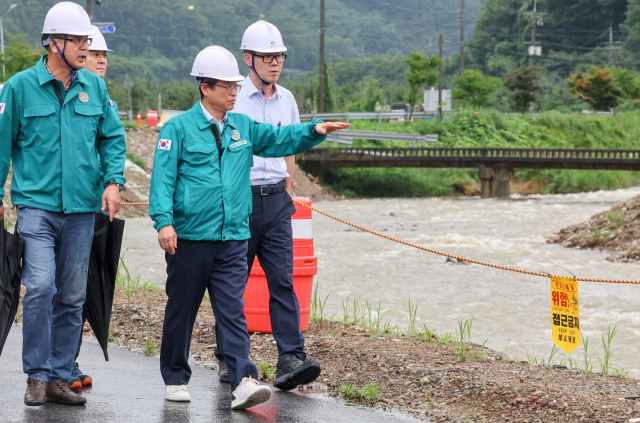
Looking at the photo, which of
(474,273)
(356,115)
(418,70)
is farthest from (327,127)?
(418,70)

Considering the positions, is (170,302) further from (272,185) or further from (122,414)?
(272,185)

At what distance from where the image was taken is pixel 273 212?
16.4 ft

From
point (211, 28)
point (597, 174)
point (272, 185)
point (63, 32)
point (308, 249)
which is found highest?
point (211, 28)

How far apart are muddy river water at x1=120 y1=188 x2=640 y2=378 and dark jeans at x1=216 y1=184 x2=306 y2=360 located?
3.63 m

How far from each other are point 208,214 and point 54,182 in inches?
31.2

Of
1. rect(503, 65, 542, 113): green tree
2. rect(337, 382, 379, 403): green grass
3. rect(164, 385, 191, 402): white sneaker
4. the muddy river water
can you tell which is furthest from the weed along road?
rect(503, 65, 542, 113): green tree

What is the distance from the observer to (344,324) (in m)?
6.90

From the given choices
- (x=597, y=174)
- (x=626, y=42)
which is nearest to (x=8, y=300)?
(x=597, y=174)

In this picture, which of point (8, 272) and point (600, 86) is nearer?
point (8, 272)

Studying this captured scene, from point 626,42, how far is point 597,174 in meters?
51.6

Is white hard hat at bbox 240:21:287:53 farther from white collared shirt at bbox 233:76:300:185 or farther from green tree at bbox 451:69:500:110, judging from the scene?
green tree at bbox 451:69:500:110

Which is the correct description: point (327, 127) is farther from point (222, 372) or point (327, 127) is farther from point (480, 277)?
point (480, 277)

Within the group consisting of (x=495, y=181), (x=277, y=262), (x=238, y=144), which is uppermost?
(x=238, y=144)

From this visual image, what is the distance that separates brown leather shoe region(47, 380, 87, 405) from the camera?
4348 millimetres
